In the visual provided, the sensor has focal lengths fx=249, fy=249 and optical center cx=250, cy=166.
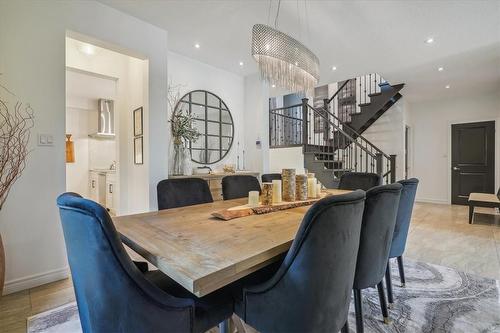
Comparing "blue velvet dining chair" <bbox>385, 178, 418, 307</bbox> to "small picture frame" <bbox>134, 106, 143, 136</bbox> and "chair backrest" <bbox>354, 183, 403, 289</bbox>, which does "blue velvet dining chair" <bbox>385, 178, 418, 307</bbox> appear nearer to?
"chair backrest" <bbox>354, 183, 403, 289</bbox>

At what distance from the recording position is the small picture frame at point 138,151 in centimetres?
321

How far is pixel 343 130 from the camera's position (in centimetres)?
596

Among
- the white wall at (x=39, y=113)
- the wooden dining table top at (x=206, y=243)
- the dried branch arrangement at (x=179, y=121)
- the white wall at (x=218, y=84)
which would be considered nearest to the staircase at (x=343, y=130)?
the white wall at (x=218, y=84)

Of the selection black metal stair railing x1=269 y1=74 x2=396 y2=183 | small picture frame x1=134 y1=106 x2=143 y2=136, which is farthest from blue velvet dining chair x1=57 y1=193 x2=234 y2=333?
black metal stair railing x1=269 y1=74 x2=396 y2=183

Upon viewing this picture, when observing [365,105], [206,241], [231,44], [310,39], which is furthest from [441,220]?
[206,241]

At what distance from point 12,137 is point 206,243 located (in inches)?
84.6

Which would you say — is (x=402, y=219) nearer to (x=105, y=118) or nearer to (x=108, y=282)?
(x=108, y=282)

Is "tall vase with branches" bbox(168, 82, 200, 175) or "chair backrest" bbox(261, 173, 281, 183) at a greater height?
"tall vase with branches" bbox(168, 82, 200, 175)

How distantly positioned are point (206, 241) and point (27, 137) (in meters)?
2.12

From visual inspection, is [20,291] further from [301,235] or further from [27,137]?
[301,235]

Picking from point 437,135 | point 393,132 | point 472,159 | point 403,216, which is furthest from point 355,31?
point 472,159

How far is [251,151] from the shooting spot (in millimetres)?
4660

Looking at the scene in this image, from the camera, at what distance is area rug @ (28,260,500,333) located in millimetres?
1633

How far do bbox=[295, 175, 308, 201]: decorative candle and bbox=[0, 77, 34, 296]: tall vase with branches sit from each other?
2.30 metres
